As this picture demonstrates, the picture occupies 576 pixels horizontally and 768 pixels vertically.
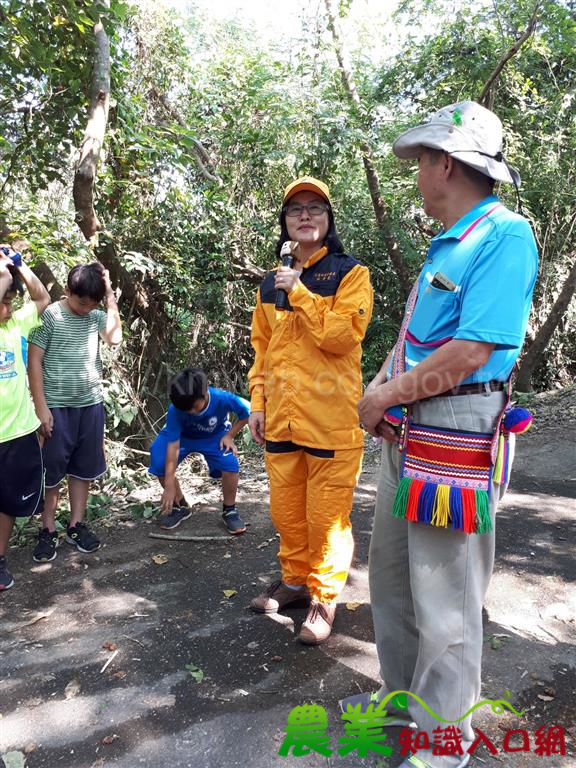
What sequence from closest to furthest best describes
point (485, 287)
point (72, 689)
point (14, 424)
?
point (485, 287)
point (72, 689)
point (14, 424)

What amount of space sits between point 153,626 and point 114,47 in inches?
249

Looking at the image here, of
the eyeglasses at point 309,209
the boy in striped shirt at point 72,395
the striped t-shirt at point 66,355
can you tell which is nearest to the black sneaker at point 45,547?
the boy in striped shirt at point 72,395

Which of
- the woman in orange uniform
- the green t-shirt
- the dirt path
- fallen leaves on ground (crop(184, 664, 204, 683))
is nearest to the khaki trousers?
the dirt path

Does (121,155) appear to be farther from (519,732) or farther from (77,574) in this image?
(519,732)

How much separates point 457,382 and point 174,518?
3255mm

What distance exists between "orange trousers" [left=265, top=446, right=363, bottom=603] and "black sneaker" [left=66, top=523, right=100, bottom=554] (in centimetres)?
171

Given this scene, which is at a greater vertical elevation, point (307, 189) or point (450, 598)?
point (307, 189)

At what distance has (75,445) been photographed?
13.2 feet

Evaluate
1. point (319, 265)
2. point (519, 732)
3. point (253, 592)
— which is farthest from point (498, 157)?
point (253, 592)

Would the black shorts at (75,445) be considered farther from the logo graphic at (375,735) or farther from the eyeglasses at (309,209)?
the logo graphic at (375,735)

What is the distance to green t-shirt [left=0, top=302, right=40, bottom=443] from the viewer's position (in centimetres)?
341

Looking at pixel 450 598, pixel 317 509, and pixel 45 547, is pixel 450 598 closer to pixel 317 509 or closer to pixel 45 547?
pixel 317 509

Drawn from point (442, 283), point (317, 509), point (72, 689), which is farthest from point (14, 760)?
point (442, 283)

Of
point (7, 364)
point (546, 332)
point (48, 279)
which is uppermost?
point (48, 279)
